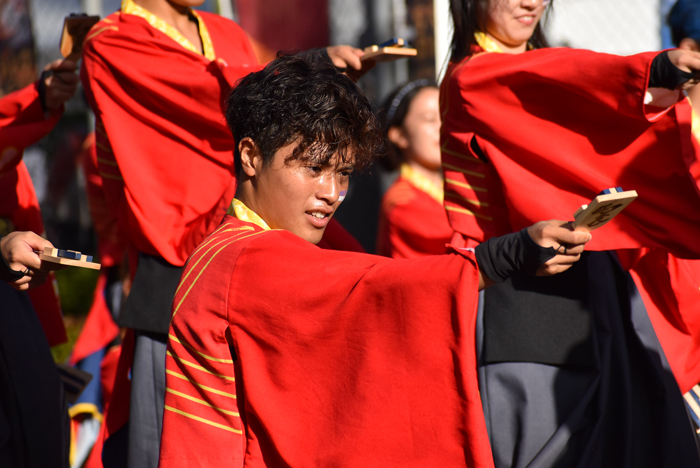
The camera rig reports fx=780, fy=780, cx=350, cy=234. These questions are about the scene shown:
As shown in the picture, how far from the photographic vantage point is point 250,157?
1588 mm

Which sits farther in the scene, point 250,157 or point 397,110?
point 397,110

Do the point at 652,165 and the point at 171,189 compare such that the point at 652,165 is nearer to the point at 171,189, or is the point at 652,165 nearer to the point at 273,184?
the point at 273,184

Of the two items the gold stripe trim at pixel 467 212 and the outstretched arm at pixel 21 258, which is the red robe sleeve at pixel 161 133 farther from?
the gold stripe trim at pixel 467 212

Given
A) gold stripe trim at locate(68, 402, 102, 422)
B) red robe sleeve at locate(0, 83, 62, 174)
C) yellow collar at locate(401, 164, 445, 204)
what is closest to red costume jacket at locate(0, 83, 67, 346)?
red robe sleeve at locate(0, 83, 62, 174)

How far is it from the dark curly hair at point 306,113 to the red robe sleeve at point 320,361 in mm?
185

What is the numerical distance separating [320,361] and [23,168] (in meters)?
1.66

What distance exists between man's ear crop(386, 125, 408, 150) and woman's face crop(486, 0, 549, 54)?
148 centimetres

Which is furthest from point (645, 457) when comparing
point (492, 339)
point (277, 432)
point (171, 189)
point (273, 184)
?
point (171, 189)

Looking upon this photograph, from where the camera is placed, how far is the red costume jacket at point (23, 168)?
2387mm

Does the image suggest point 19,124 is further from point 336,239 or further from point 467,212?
point 467,212

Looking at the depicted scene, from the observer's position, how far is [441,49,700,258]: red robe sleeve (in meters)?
1.79

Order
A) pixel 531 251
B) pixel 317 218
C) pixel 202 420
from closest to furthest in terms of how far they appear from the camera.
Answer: pixel 531 251 → pixel 202 420 → pixel 317 218

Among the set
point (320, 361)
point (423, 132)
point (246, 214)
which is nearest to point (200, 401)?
point (320, 361)

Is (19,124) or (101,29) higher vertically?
(101,29)
